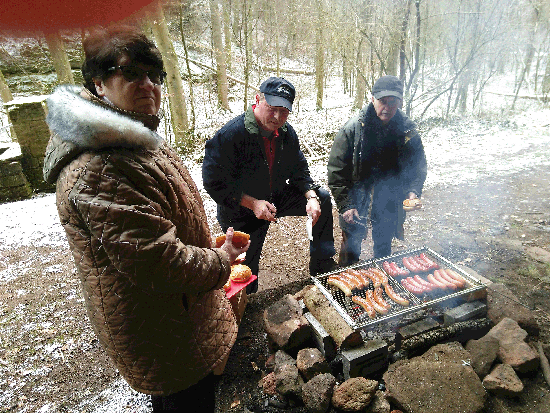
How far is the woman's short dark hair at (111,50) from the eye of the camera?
1291mm

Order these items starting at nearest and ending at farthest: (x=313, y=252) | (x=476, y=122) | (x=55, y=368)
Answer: (x=55, y=368), (x=313, y=252), (x=476, y=122)

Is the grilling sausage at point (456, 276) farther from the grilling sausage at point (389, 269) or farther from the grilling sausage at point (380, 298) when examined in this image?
the grilling sausage at point (380, 298)

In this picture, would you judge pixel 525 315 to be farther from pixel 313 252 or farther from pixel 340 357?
pixel 313 252

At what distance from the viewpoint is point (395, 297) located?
9.11 feet

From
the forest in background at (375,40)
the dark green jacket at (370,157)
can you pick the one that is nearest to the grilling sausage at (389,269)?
the dark green jacket at (370,157)

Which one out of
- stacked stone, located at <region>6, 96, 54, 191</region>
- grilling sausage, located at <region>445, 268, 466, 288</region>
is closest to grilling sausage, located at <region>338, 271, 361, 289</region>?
grilling sausage, located at <region>445, 268, 466, 288</region>

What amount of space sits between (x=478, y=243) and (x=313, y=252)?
2855mm

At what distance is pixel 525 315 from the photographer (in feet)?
8.94

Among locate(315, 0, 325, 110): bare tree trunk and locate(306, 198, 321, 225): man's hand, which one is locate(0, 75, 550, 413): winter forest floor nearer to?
locate(306, 198, 321, 225): man's hand

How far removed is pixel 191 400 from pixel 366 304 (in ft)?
5.31

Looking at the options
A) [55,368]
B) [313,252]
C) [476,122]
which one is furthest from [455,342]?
[476,122]

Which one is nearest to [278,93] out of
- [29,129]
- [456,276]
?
[456,276]

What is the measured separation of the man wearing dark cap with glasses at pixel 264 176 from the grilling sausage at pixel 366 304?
29.6 inches

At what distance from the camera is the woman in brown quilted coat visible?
1.24 meters
